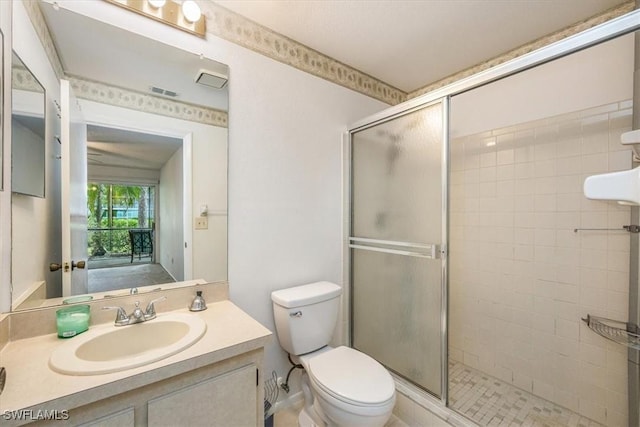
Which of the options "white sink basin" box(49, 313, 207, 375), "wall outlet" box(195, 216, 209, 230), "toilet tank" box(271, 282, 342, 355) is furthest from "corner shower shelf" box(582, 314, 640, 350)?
"wall outlet" box(195, 216, 209, 230)

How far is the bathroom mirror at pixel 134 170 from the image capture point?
3.73 ft

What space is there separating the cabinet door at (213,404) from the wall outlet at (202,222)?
0.77 m

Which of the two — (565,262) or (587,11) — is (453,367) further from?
(587,11)

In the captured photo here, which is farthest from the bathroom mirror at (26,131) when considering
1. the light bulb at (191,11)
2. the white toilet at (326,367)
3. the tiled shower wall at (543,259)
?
the tiled shower wall at (543,259)

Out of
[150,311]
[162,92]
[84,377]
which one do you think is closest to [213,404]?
[84,377]

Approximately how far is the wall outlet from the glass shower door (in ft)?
3.49

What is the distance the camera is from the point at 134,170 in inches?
52.0

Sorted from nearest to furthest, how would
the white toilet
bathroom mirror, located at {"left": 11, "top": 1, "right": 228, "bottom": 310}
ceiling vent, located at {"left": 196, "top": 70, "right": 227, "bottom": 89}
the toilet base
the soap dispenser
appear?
bathroom mirror, located at {"left": 11, "top": 1, "right": 228, "bottom": 310} < the white toilet < the soap dispenser < ceiling vent, located at {"left": 196, "top": 70, "right": 227, "bottom": 89} < the toilet base

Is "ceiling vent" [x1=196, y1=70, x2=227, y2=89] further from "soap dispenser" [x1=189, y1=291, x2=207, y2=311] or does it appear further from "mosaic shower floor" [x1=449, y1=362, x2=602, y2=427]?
"mosaic shower floor" [x1=449, y1=362, x2=602, y2=427]

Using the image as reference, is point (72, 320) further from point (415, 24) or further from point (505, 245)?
point (505, 245)

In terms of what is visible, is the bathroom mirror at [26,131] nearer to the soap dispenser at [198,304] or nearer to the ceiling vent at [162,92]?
the ceiling vent at [162,92]

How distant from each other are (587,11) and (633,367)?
196 cm

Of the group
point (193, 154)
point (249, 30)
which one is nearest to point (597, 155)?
point (249, 30)

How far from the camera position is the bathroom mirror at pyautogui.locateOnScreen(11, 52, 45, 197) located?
1.01m
